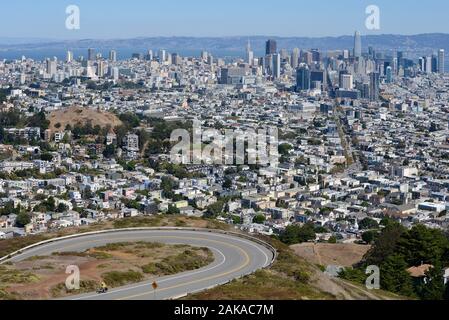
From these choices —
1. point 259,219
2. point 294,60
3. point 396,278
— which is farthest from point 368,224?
point 294,60

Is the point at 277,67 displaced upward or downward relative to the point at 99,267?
upward

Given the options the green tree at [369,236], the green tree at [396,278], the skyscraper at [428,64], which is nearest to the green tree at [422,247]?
the green tree at [396,278]

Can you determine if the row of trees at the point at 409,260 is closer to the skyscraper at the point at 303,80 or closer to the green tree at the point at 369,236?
the green tree at the point at 369,236

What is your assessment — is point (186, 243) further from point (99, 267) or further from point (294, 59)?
point (294, 59)

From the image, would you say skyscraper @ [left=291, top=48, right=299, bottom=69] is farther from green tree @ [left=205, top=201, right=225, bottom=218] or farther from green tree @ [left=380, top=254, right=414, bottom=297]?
green tree @ [left=380, top=254, right=414, bottom=297]
